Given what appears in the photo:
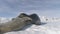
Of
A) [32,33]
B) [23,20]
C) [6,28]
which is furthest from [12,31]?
[23,20]

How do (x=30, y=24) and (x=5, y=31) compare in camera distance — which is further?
(x=30, y=24)

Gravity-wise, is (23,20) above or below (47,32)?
above

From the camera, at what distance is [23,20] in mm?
6273

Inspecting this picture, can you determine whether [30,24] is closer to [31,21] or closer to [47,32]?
[31,21]

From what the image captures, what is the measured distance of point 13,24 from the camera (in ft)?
18.5

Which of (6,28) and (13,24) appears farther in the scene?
(13,24)

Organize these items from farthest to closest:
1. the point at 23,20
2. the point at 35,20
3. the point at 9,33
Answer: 1. the point at 35,20
2. the point at 23,20
3. the point at 9,33

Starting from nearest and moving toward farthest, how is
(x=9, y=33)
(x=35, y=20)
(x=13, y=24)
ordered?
(x=9, y=33)
(x=13, y=24)
(x=35, y=20)

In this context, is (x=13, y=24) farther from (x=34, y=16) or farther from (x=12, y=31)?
(x=34, y=16)

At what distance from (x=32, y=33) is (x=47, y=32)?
0.56m

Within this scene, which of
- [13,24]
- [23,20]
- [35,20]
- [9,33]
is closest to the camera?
[9,33]

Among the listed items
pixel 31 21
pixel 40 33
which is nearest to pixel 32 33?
pixel 40 33

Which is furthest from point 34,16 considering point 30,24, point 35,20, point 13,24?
point 13,24

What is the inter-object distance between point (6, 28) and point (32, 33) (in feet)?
3.35
